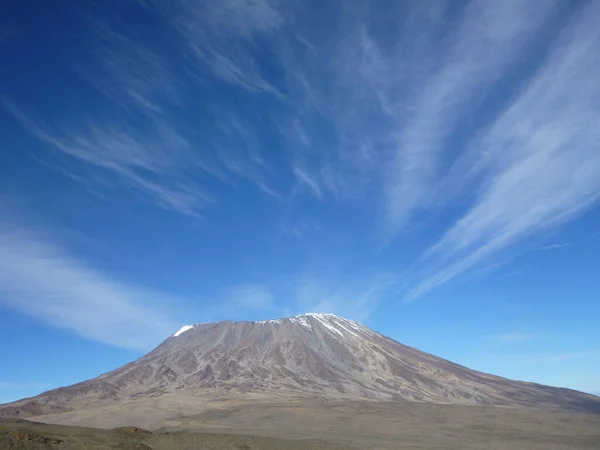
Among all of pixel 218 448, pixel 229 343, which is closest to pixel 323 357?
pixel 229 343

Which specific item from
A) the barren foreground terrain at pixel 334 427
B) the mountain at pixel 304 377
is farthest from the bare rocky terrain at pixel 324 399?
the mountain at pixel 304 377

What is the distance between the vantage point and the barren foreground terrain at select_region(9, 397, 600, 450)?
3547 centimetres

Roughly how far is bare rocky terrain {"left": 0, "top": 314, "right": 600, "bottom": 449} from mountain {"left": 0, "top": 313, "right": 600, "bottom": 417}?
16.5 inches

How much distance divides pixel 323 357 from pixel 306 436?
399 feet

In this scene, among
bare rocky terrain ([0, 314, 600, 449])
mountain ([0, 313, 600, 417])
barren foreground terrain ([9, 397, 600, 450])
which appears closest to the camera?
barren foreground terrain ([9, 397, 600, 450])

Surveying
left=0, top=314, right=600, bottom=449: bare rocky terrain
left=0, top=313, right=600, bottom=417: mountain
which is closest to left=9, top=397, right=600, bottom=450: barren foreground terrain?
left=0, top=314, right=600, bottom=449: bare rocky terrain

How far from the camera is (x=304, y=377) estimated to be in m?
154

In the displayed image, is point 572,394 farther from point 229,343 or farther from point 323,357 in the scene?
point 229,343

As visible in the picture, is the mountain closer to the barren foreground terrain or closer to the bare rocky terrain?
the bare rocky terrain

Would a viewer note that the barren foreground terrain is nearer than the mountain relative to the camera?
Yes

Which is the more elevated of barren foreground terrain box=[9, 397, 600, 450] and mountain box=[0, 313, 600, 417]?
mountain box=[0, 313, 600, 417]

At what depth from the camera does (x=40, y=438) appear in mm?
25641

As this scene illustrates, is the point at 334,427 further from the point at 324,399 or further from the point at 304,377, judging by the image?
the point at 304,377

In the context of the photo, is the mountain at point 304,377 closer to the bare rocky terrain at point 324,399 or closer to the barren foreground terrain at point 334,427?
the bare rocky terrain at point 324,399
